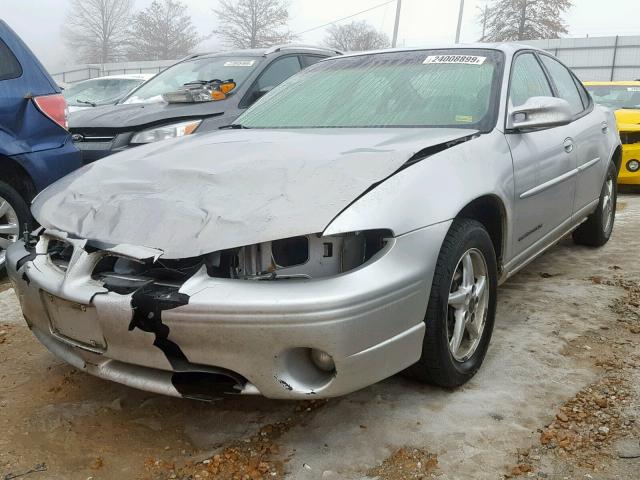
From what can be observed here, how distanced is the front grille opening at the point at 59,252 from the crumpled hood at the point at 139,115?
9.22 feet

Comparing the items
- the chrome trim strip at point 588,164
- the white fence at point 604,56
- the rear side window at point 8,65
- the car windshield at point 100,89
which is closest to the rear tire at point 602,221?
the chrome trim strip at point 588,164

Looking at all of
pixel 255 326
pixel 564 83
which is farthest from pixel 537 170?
pixel 255 326

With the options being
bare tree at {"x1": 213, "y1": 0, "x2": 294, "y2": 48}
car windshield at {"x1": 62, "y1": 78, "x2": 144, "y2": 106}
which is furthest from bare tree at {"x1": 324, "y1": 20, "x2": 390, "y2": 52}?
car windshield at {"x1": 62, "y1": 78, "x2": 144, "y2": 106}

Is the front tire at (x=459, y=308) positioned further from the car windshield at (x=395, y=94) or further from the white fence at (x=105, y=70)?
the white fence at (x=105, y=70)

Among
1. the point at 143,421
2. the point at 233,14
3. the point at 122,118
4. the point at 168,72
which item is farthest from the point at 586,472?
the point at 233,14

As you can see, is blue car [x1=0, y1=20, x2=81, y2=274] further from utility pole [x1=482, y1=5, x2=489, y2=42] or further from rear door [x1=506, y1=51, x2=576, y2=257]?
utility pole [x1=482, y1=5, x2=489, y2=42]

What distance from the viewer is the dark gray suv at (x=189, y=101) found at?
520cm

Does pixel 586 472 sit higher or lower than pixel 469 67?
lower

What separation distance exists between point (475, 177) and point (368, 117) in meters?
0.82

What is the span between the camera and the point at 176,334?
1.99m

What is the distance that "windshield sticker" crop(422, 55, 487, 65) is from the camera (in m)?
3.32

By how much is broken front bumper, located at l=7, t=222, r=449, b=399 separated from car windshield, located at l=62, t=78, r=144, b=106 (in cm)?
923

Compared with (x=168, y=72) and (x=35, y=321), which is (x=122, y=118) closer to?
(x=168, y=72)

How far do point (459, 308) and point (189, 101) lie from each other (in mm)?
3823
